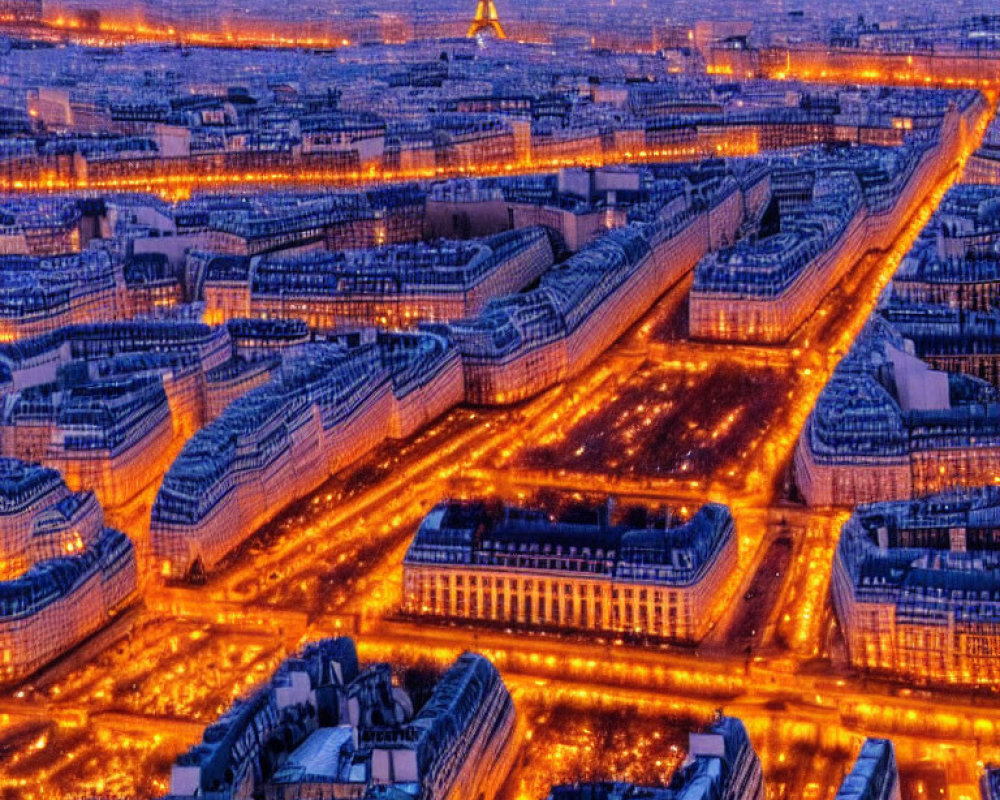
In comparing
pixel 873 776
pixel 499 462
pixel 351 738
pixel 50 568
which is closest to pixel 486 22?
pixel 499 462

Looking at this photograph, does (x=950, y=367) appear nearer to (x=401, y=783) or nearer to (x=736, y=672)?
(x=736, y=672)

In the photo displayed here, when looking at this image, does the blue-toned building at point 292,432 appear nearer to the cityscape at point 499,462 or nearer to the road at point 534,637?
the cityscape at point 499,462

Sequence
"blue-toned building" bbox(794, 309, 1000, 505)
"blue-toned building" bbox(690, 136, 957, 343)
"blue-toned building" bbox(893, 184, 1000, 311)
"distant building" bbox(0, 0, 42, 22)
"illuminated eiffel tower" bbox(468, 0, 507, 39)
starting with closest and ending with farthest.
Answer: "blue-toned building" bbox(794, 309, 1000, 505) → "blue-toned building" bbox(893, 184, 1000, 311) → "blue-toned building" bbox(690, 136, 957, 343) → "illuminated eiffel tower" bbox(468, 0, 507, 39) → "distant building" bbox(0, 0, 42, 22)

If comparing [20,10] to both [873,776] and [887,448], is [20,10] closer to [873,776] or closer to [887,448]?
[887,448]

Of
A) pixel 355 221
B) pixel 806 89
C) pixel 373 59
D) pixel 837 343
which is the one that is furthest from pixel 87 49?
pixel 837 343

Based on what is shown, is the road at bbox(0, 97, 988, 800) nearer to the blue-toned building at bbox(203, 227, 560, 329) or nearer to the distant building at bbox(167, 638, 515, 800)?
the distant building at bbox(167, 638, 515, 800)

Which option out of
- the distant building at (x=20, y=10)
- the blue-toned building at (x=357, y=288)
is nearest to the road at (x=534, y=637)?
the blue-toned building at (x=357, y=288)

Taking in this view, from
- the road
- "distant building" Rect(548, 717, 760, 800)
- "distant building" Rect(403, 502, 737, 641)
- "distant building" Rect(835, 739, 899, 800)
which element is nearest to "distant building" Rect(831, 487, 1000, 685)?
the road
